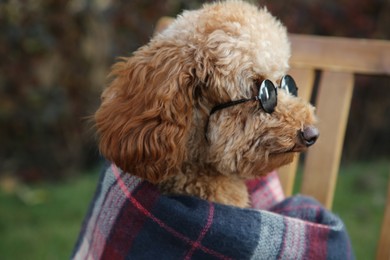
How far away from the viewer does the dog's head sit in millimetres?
1343

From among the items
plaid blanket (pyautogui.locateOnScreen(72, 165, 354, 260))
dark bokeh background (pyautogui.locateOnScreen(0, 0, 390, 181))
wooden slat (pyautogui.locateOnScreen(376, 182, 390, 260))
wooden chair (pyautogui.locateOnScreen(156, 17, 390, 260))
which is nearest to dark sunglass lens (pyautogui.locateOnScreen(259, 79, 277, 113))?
plaid blanket (pyautogui.locateOnScreen(72, 165, 354, 260))

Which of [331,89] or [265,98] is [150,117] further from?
[331,89]

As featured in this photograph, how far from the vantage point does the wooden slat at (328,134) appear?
70.3 inches

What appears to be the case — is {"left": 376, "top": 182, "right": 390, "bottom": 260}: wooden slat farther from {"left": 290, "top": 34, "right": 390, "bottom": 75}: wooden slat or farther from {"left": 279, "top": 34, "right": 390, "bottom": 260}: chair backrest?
{"left": 290, "top": 34, "right": 390, "bottom": 75}: wooden slat

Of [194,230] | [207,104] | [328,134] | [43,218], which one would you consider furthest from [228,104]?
[43,218]

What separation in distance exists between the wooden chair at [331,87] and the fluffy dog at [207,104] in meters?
0.34

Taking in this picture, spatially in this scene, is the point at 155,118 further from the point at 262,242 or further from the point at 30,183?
the point at 30,183

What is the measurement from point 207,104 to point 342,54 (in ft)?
1.92

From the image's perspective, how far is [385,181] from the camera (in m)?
3.73

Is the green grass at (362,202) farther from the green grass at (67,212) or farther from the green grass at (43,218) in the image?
the green grass at (43,218)

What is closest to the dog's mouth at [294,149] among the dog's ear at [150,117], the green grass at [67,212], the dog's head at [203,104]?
the dog's head at [203,104]

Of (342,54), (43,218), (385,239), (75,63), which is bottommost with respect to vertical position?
(43,218)

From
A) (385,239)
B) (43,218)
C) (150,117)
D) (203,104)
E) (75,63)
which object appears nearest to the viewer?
(150,117)

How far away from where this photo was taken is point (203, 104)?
4.72 feet
